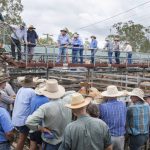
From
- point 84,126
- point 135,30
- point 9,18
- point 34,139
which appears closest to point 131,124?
point 34,139

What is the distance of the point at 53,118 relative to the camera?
4.99 metres

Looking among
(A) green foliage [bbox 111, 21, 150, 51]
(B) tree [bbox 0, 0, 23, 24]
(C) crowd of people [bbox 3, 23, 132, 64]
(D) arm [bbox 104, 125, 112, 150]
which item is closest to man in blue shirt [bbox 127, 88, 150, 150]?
(D) arm [bbox 104, 125, 112, 150]

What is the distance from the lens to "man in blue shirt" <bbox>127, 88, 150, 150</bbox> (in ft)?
19.7

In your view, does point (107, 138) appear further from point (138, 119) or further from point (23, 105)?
point (23, 105)

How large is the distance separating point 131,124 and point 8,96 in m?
2.59

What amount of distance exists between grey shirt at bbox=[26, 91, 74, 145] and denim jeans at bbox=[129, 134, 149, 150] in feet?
5.14

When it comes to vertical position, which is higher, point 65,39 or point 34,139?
point 65,39

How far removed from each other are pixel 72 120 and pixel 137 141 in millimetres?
1325

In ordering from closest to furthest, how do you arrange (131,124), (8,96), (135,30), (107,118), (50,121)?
(50,121), (107,118), (131,124), (8,96), (135,30)

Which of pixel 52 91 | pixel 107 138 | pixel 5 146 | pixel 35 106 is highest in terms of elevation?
pixel 52 91

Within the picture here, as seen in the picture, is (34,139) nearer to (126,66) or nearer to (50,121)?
(50,121)

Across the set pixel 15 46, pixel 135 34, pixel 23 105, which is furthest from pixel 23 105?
pixel 135 34

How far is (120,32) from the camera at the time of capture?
197 ft

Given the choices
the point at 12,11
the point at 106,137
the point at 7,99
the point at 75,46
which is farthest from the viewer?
the point at 12,11
